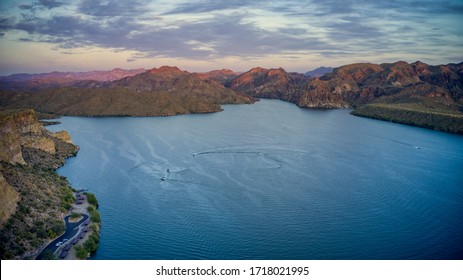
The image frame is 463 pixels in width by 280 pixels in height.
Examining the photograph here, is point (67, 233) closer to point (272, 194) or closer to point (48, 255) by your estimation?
point (48, 255)

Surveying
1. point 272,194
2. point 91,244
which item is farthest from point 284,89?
point 91,244

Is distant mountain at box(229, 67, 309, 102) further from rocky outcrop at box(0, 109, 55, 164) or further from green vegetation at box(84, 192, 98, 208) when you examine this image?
green vegetation at box(84, 192, 98, 208)

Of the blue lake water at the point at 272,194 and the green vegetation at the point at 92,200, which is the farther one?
the green vegetation at the point at 92,200

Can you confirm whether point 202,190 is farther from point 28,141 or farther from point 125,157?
point 28,141

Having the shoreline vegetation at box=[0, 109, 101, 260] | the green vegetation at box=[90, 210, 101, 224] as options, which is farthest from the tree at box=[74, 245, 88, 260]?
the green vegetation at box=[90, 210, 101, 224]

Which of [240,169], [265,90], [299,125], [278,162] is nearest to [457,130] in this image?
[299,125]

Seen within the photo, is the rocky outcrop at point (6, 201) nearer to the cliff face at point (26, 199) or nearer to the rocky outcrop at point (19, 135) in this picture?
the cliff face at point (26, 199)

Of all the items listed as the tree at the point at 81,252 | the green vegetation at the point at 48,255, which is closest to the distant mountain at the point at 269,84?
the tree at the point at 81,252
